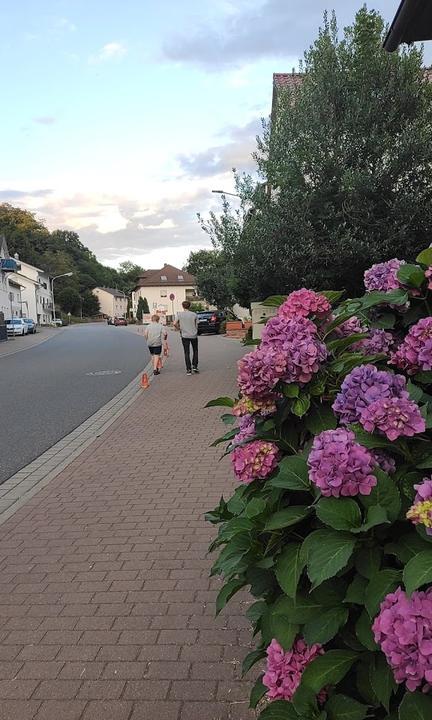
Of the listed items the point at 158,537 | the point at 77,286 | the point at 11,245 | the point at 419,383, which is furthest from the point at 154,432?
the point at 77,286

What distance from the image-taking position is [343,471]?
155 centimetres

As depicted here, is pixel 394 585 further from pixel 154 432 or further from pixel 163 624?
pixel 154 432

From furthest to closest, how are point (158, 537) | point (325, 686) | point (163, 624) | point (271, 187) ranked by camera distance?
point (271, 187) < point (158, 537) < point (163, 624) < point (325, 686)

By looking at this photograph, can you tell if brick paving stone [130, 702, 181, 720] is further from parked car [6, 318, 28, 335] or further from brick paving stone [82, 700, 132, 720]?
parked car [6, 318, 28, 335]

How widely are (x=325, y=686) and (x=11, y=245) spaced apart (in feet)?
389

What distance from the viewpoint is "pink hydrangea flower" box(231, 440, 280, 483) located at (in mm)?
1924

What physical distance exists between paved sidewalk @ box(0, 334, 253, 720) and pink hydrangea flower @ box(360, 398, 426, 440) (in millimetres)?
1663

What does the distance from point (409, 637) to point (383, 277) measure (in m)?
1.35

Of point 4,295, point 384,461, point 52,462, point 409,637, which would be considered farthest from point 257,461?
point 4,295

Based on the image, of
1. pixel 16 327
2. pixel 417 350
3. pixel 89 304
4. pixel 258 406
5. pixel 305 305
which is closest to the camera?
pixel 417 350

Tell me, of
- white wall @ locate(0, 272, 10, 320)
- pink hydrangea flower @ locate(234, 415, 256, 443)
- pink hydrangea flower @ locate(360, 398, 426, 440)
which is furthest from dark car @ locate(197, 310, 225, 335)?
pink hydrangea flower @ locate(360, 398, 426, 440)

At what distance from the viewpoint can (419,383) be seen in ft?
6.34

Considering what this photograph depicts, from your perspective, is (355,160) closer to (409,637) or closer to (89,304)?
(409,637)

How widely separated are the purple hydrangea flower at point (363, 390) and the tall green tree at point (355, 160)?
358 inches
